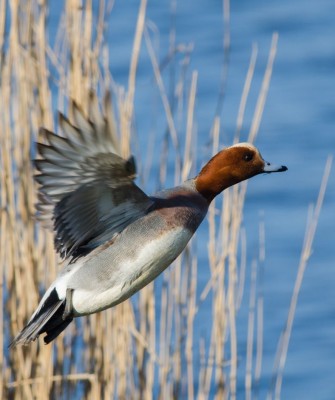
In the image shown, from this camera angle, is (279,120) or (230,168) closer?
(230,168)

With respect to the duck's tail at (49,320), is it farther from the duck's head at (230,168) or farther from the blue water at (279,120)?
the blue water at (279,120)

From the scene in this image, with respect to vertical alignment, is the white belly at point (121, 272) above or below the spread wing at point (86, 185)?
below

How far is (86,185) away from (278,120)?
382 centimetres

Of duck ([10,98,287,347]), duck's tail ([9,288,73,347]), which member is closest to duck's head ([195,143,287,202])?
duck ([10,98,287,347])

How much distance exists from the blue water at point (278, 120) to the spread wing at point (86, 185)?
1.78m

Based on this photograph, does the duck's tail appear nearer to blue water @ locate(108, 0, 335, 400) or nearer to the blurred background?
the blurred background

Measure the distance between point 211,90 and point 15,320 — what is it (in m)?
3.51

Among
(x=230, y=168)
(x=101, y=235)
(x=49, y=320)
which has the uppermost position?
(x=230, y=168)

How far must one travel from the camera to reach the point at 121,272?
2635mm

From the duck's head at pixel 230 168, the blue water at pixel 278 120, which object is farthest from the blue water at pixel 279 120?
the duck's head at pixel 230 168

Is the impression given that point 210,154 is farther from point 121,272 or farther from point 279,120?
point 279,120

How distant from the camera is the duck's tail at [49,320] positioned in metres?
2.61

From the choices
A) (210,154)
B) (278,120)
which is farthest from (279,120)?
(210,154)

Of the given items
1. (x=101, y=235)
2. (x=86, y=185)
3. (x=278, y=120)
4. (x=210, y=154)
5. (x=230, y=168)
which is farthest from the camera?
(x=278, y=120)
